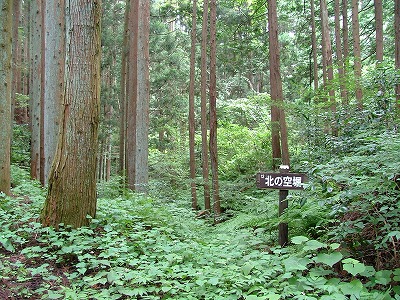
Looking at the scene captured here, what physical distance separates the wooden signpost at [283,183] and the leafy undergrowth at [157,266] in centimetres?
41

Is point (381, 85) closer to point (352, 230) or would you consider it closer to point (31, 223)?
point (352, 230)

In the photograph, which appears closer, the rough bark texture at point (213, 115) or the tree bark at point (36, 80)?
the rough bark texture at point (213, 115)

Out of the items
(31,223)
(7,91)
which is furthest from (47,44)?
(31,223)

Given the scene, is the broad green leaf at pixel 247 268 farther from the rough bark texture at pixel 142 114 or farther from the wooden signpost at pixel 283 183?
the rough bark texture at pixel 142 114

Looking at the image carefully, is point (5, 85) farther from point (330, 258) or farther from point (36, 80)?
point (36, 80)

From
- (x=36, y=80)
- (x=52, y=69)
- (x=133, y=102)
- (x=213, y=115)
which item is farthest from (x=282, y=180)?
(x=36, y=80)

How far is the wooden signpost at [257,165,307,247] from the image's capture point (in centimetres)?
510

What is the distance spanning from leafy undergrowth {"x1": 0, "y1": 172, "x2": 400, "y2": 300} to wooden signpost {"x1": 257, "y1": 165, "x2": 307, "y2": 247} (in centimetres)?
41

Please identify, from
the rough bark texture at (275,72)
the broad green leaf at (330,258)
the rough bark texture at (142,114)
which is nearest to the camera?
the broad green leaf at (330,258)

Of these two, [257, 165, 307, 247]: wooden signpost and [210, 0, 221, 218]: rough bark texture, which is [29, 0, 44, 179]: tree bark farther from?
[257, 165, 307, 247]: wooden signpost

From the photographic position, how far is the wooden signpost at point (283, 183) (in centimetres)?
510

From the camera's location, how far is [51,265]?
4.16 m

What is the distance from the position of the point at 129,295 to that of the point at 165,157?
15.7 m

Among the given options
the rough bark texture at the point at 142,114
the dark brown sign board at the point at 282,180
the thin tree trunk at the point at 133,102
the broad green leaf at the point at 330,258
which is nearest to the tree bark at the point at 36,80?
the thin tree trunk at the point at 133,102
